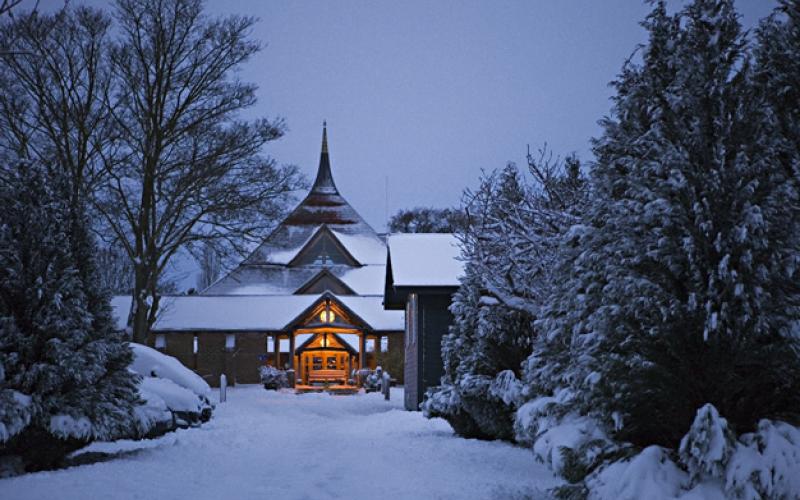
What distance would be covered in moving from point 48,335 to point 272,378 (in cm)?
2861

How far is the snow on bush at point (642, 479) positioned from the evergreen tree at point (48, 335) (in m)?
7.22

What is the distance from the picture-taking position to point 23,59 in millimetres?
20797

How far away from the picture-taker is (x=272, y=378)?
3847 cm

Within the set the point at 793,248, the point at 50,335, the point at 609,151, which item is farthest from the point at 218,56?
the point at 793,248

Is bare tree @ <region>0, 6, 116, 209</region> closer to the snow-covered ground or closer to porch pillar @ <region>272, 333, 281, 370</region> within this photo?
the snow-covered ground

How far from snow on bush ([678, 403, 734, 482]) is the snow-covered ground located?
118 inches

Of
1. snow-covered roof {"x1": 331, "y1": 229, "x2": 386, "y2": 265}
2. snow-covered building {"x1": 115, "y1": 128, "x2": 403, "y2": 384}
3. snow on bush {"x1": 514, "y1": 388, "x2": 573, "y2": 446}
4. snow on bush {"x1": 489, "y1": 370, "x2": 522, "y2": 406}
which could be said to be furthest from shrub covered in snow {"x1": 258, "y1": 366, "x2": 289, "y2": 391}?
snow on bush {"x1": 514, "y1": 388, "x2": 573, "y2": 446}

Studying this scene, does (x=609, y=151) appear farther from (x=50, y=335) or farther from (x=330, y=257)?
(x=330, y=257)

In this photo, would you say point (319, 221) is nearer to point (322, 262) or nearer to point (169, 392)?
point (322, 262)

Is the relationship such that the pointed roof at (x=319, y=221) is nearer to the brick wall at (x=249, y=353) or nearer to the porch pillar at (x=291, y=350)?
the brick wall at (x=249, y=353)

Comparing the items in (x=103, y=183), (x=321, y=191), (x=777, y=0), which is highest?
(x=321, y=191)

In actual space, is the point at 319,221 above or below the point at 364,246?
above

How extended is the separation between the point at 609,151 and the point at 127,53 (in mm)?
17428

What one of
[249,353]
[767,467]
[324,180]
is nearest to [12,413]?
[767,467]
